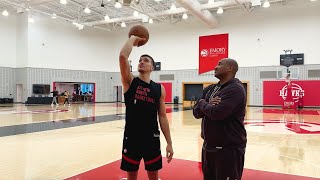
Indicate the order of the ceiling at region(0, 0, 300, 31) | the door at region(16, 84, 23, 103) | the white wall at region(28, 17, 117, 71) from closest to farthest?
the ceiling at region(0, 0, 300, 31)
the white wall at region(28, 17, 117, 71)
the door at region(16, 84, 23, 103)

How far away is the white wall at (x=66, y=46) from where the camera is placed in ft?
80.6

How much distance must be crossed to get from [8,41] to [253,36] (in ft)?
67.5

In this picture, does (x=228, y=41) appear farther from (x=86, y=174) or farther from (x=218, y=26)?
(x=86, y=174)

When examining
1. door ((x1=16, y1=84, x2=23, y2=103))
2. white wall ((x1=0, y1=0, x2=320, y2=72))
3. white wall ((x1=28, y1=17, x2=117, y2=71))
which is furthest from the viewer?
door ((x1=16, y1=84, x2=23, y2=103))

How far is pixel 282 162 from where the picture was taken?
479cm

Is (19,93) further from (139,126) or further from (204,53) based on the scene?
(139,126)

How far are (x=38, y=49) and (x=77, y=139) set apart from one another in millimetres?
20168

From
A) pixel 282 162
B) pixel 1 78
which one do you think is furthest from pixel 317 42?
pixel 1 78

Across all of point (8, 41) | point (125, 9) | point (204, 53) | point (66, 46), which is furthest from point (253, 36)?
point (8, 41)

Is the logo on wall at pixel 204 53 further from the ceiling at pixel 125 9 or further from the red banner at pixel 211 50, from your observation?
the ceiling at pixel 125 9

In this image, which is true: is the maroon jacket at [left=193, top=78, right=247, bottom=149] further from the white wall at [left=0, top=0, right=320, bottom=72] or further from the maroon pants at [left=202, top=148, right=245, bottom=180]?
the white wall at [left=0, top=0, right=320, bottom=72]

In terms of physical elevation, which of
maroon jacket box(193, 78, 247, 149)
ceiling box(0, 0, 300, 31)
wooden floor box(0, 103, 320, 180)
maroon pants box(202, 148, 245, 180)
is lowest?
wooden floor box(0, 103, 320, 180)

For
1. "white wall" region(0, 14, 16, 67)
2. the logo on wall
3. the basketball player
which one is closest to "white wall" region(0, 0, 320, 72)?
"white wall" region(0, 14, 16, 67)

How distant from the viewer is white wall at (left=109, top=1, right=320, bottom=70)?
2030cm
